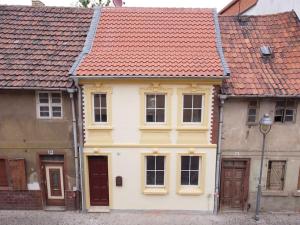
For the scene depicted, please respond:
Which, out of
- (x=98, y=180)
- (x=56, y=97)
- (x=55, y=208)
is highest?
(x=56, y=97)

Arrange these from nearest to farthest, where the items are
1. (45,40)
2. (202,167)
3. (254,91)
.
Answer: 1. (254,91)
2. (202,167)
3. (45,40)

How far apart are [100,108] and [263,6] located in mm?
10976

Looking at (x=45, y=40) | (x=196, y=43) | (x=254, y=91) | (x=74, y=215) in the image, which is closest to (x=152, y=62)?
(x=196, y=43)

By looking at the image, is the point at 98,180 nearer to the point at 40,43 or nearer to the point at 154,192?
the point at 154,192

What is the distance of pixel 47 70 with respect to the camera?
11086mm

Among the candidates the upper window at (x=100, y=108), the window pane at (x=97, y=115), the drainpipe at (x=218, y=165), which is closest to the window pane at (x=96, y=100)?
the upper window at (x=100, y=108)

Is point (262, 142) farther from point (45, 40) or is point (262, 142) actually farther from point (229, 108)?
point (45, 40)

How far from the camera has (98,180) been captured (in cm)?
1168

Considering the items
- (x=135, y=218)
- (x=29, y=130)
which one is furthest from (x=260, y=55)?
(x=29, y=130)

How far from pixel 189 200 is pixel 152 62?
568cm

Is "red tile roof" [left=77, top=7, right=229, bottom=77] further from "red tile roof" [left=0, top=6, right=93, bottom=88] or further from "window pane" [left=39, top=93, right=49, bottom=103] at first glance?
"window pane" [left=39, top=93, right=49, bottom=103]

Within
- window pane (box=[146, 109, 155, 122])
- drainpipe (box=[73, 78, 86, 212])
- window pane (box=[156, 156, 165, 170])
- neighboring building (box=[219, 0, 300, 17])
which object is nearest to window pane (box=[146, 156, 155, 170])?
window pane (box=[156, 156, 165, 170])

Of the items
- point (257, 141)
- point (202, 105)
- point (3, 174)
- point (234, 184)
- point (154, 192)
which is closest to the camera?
point (202, 105)

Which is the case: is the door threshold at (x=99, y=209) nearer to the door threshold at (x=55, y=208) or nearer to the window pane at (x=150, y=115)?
the door threshold at (x=55, y=208)
